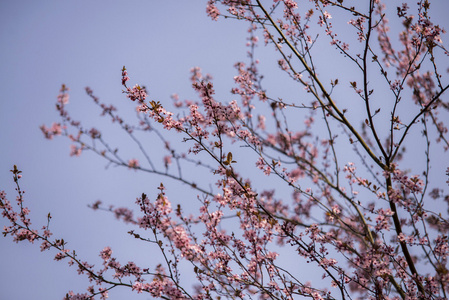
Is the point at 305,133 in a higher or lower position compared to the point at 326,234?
higher

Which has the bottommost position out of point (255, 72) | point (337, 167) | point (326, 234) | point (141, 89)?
point (326, 234)

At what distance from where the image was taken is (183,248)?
14.1ft

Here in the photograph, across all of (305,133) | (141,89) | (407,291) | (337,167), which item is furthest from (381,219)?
(305,133)

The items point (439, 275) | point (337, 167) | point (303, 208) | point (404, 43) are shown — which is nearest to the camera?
point (439, 275)

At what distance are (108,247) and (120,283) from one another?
0.58 meters

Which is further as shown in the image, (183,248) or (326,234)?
(183,248)

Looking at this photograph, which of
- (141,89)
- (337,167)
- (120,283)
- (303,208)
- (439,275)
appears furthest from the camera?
(303,208)

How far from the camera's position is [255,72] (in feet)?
23.8

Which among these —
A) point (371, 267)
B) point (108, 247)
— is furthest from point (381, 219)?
point (108, 247)

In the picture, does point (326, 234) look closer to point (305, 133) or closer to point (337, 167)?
point (337, 167)

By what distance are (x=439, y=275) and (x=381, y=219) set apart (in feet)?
2.63

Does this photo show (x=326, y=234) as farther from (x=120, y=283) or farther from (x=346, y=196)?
(x=120, y=283)

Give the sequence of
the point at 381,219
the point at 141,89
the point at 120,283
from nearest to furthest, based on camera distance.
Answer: the point at 141,89
the point at 381,219
the point at 120,283

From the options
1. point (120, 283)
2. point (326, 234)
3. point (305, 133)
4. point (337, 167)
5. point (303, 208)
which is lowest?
point (120, 283)
